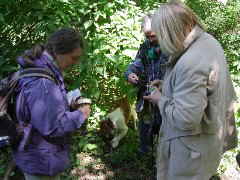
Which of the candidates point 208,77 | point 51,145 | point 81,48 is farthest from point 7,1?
point 208,77

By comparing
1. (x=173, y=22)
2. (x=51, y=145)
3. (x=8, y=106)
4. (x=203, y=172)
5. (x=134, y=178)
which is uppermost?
(x=173, y=22)

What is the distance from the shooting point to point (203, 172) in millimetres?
2438

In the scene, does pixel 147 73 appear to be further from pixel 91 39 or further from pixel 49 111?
pixel 49 111

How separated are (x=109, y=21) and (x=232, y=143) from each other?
2.71 metres

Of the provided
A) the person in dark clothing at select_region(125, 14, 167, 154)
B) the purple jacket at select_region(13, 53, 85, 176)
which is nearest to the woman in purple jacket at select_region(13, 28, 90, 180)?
the purple jacket at select_region(13, 53, 85, 176)

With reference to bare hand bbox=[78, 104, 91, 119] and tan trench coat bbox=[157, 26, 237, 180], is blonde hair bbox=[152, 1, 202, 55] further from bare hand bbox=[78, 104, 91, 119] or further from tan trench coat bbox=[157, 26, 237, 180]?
bare hand bbox=[78, 104, 91, 119]

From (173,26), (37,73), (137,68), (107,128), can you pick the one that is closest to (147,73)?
(137,68)

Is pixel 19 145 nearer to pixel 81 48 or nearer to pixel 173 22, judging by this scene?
pixel 81 48

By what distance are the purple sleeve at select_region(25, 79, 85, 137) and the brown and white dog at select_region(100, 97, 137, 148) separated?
2197mm

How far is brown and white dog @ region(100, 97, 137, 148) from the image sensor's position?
4.51 m

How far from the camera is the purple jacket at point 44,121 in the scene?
2184mm

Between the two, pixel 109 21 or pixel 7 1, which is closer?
pixel 7 1

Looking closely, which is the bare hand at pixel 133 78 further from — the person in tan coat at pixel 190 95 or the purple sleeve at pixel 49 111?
the purple sleeve at pixel 49 111

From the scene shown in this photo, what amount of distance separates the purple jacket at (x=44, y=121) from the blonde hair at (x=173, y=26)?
71 cm
